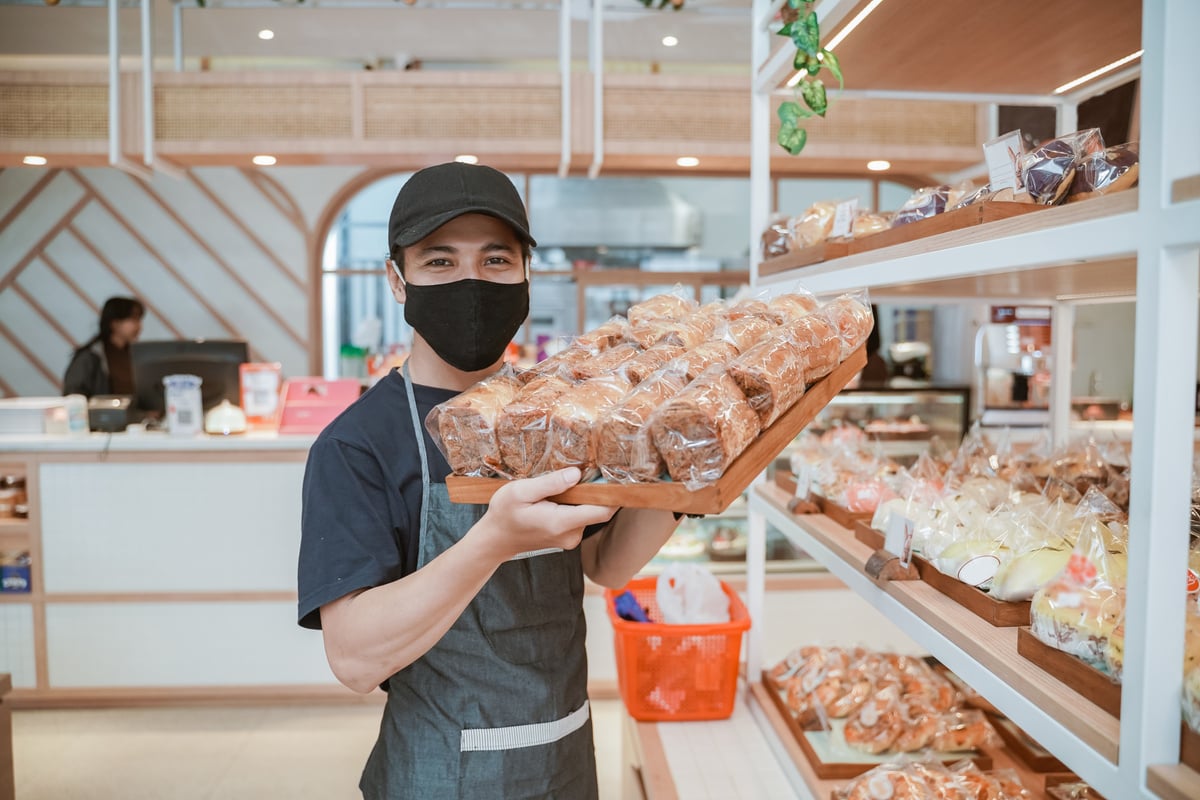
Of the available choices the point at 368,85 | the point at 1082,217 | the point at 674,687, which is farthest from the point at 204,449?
the point at 1082,217

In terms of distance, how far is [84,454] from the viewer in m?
3.35

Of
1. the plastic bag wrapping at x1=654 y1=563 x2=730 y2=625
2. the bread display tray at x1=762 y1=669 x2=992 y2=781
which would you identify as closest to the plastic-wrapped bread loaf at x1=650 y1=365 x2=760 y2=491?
the bread display tray at x1=762 y1=669 x2=992 y2=781

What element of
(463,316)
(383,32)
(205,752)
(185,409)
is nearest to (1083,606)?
(463,316)

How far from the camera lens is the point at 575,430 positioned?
936 millimetres

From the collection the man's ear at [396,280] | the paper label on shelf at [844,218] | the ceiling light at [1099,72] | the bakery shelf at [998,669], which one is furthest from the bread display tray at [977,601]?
the ceiling light at [1099,72]

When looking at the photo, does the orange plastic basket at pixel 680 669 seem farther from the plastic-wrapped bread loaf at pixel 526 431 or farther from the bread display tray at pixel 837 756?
the plastic-wrapped bread loaf at pixel 526 431

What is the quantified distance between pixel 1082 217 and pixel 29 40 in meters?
6.97

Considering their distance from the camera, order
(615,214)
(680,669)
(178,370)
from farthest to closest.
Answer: (615,214) → (178,370) → (680,669)

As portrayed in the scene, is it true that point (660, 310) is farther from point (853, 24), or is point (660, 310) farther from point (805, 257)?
point (853, 24)

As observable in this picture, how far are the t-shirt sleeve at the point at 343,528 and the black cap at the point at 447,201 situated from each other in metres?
0.33

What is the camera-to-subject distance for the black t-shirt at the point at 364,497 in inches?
44.3

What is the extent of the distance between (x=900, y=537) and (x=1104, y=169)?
56cm

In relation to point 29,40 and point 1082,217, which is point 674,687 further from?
point 29,40

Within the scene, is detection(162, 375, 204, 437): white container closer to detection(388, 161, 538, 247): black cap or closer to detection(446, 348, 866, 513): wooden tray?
detection(388, 161, 538, 247): black cap
